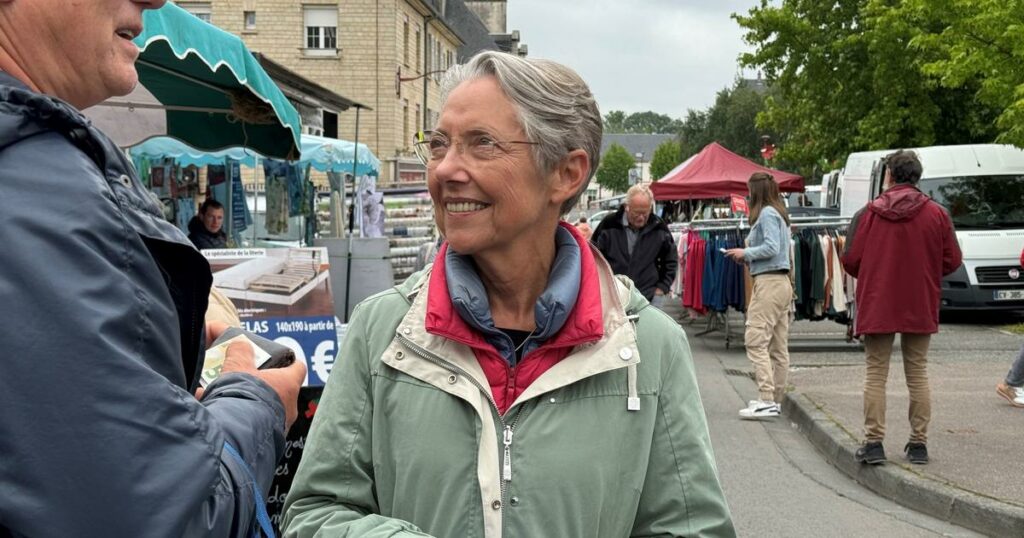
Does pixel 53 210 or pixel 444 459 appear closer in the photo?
pixel 53 210

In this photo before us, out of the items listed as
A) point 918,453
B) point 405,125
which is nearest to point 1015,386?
Result: point 918,453

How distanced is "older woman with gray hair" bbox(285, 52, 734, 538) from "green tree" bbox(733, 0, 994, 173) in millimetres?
25415

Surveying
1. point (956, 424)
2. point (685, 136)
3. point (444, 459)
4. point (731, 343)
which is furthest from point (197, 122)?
point (685, 136)

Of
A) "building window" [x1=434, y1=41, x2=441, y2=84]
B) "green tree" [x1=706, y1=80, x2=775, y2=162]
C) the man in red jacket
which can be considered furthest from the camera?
→ "green tree" [x1=706, y1=80, x2=775, y2=162]

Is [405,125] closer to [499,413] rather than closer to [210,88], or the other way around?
[210,88]

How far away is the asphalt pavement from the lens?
680 cm

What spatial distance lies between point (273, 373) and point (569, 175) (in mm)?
934

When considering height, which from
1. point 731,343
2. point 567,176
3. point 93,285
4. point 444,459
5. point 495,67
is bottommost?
point 731,343

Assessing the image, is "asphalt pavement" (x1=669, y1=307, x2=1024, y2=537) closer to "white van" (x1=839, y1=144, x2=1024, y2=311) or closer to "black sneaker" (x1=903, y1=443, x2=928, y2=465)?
"black sneaker" (x1=903, y1=443, x2=928, y2=465)

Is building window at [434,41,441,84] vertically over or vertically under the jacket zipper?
over

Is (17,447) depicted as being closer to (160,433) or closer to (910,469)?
(160,433)

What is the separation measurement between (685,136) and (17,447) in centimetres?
7967

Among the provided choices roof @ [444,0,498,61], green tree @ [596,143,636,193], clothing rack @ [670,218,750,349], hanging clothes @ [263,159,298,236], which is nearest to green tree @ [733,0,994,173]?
clothing rack @ [670,218,750,349]

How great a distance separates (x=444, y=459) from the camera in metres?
2.13
